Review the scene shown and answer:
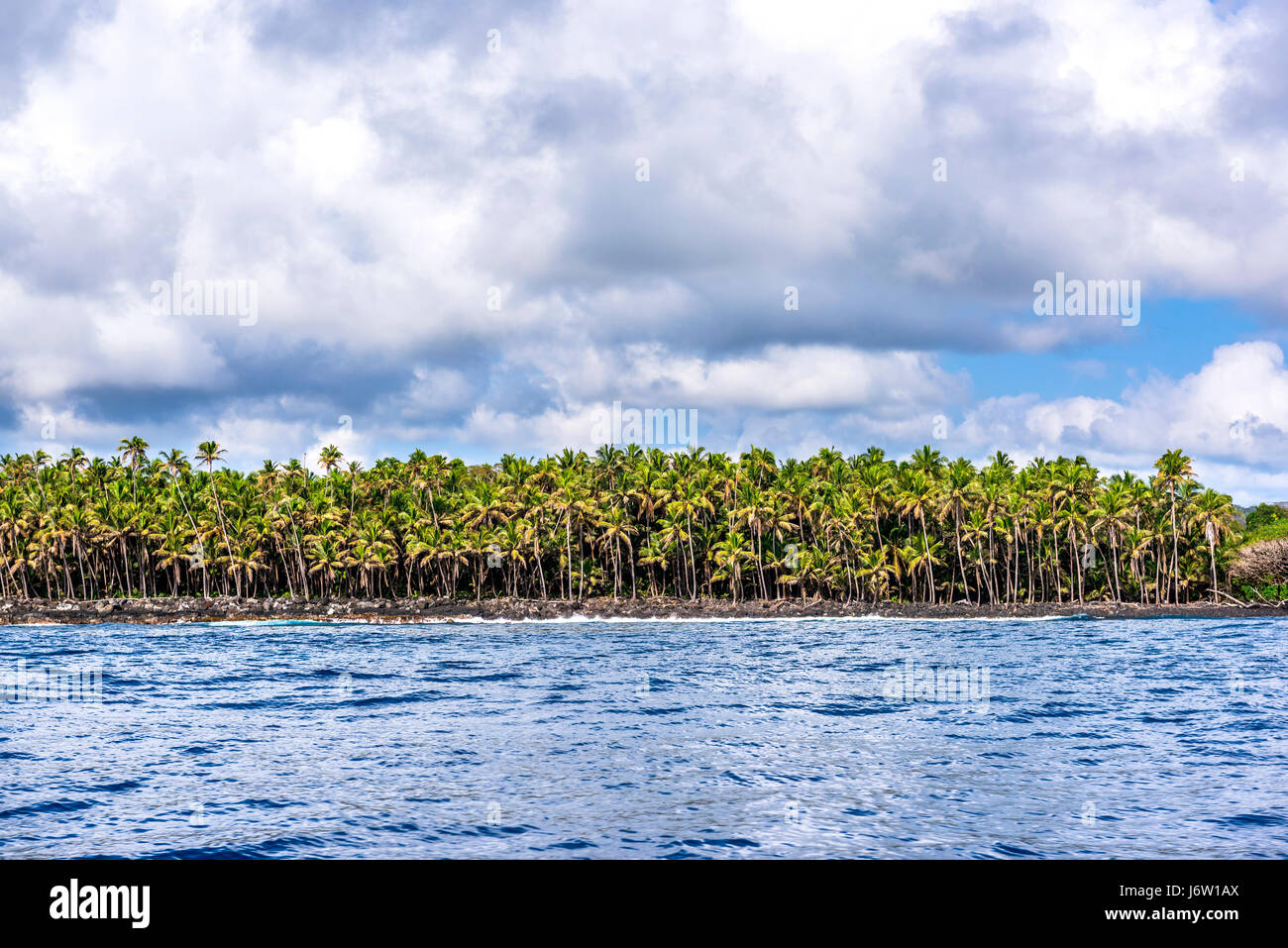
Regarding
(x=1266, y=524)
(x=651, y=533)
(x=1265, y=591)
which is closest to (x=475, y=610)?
(x=651, y=533)

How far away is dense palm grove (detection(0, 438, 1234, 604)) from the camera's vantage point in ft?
365

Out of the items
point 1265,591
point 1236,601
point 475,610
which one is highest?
point 475,610

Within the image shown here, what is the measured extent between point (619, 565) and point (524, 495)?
48.9ft

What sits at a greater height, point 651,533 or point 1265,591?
point 651,533

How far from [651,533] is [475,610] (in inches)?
946

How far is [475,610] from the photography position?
11038 cm

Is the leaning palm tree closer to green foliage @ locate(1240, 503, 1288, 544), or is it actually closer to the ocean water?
green foliage @ locate(1240, 503, 1288, 544)

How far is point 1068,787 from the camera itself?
739 inches

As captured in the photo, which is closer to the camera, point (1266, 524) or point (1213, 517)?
point (1213, 517)

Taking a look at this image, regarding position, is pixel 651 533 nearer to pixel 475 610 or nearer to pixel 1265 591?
pixel 475 610

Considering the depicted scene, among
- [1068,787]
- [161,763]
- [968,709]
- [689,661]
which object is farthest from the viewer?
[689,661]

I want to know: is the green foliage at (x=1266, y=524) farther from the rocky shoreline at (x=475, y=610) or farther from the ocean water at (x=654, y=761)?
the ocean water at (x=654, y=761)
